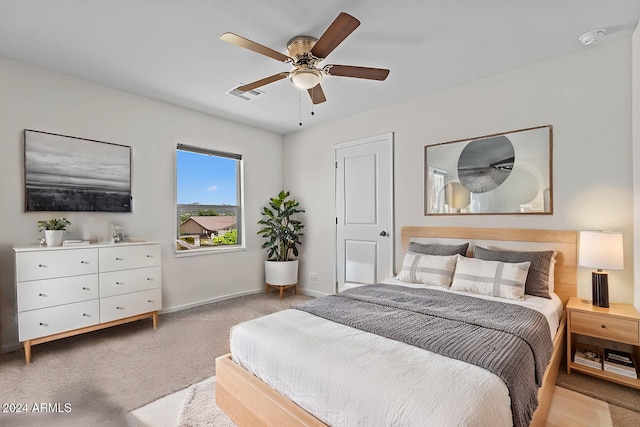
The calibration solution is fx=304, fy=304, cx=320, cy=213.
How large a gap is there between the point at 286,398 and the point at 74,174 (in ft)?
10.1

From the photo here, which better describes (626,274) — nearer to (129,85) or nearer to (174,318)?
(174,318)

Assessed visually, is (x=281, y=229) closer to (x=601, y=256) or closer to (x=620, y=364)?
(x=601, y=256)

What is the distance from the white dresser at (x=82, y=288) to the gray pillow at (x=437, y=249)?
2.80 metres

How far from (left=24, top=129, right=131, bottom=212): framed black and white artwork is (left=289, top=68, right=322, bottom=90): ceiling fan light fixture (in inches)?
89.5

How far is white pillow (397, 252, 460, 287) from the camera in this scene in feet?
9.29

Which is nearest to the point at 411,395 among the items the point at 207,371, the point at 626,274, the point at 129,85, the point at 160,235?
the point at 207,371

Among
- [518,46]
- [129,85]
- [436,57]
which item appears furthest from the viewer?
[129,85]

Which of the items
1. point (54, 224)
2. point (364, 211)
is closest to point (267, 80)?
point (364, 211)

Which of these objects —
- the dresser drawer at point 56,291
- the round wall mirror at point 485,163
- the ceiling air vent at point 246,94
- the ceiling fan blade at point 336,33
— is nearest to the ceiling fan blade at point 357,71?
the ceiling fan blade at point 336,33

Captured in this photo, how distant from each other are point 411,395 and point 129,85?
3.78 m

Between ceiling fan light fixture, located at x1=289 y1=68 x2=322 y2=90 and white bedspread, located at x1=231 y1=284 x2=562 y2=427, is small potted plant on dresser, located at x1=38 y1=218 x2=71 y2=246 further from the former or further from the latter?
ceiling fan light fixture, located at x1=289 y1=68 x2=322 y2=90

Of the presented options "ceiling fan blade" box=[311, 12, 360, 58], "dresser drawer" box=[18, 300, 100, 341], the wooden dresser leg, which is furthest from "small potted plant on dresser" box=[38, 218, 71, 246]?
"ceiling fan blade" box=[311, 12, 360, 58]

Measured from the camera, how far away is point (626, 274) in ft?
7.98

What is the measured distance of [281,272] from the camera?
4.47 meters
